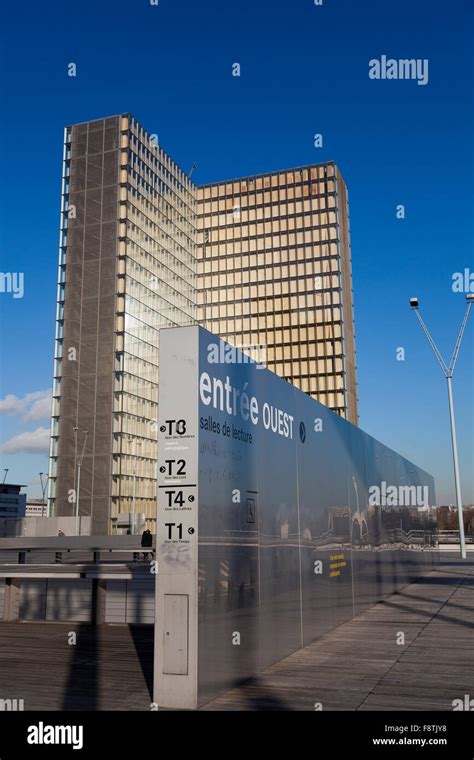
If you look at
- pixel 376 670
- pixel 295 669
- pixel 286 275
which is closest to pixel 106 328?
pixel 286 275

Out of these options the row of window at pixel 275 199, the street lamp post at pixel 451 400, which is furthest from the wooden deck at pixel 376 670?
the row of window at pixel 275 199

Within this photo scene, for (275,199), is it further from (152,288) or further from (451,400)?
(451,400)

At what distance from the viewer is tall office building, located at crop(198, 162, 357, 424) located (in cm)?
8538

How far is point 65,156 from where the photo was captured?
80125 millimetres

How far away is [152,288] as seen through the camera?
3157 inches

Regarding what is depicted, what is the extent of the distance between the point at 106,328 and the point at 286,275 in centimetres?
2617

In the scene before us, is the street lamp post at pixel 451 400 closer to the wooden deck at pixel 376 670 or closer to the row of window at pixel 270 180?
the wooden deck at pixel 376 670

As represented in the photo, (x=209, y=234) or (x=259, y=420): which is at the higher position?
(x=209, y=234)

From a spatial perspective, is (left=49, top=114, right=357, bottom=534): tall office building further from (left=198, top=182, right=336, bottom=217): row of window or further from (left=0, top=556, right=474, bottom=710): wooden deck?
(left=0, top=556, right=474, bottom=710): wooden deck

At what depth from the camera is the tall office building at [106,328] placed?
239 ft

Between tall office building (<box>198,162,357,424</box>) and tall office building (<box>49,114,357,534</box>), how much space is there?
0.15 metres
